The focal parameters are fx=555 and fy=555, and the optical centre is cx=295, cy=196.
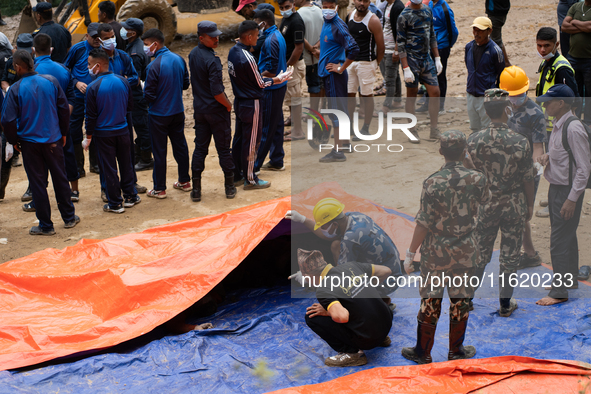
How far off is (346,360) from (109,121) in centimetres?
396

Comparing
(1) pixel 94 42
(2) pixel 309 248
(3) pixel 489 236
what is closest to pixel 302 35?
(1) pixel 94 42

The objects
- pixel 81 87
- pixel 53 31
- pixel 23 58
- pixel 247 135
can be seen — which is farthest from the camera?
pixel 53 31

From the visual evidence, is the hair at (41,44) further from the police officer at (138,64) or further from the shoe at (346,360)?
the shoe at (346,360)

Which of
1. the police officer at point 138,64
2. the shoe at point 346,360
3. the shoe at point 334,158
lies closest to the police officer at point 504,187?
the shoe at point 346,360

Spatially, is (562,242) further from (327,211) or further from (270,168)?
(270,168)

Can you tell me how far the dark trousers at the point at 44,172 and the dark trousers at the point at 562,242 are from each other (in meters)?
4.69

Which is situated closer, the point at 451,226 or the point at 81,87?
the point at 451,226

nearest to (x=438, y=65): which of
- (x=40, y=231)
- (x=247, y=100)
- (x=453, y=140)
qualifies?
(x=247, y=100)

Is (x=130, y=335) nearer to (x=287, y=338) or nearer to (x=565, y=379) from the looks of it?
(x=287, y=338)

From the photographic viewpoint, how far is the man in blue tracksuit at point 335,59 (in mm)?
7090

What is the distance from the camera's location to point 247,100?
6535 mm

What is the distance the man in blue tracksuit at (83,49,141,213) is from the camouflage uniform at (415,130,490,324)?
3.97m

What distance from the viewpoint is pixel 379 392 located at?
306 cm

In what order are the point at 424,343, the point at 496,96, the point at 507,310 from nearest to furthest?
the point at 424,343
the point at 507,310
the point at 496,96
